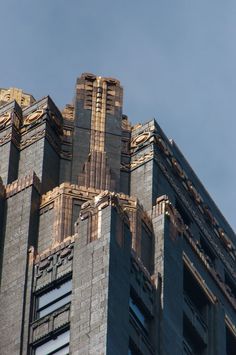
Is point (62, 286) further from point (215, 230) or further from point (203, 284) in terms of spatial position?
point (215, 230)

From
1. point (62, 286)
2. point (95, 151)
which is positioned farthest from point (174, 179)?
point (62, 286)

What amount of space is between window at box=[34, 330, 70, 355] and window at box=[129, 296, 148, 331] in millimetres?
4200

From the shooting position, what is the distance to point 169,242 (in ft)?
360

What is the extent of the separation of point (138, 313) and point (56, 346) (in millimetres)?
5444

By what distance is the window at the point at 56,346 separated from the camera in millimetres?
99881

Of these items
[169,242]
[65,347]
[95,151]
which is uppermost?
[95,151]

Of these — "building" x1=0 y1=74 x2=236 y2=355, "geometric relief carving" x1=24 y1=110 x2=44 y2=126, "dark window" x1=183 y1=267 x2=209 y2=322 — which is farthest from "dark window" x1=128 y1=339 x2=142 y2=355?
"geometric relief carving" x1=24 y1=110 x2=44 y2=126

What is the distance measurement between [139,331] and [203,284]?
11984 mm

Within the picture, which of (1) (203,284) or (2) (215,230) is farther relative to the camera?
(2) (215,230)

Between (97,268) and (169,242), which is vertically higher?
(169,242)

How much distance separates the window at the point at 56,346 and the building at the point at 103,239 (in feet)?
0.23

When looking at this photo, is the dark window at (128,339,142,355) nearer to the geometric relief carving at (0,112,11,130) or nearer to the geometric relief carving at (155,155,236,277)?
the geometric relief carving at (155,155,236,277)

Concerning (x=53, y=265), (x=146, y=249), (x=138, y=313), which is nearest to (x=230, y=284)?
(x=146, y=249)

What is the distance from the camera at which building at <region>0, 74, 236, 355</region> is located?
10119cm
